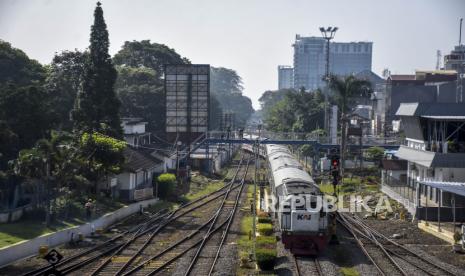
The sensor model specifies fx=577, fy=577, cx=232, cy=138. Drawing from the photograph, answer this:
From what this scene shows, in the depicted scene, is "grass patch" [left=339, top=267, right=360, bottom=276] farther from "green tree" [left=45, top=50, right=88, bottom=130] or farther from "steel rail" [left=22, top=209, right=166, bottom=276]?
"green tree" [left=45, top=50, right=88, bottom=130]

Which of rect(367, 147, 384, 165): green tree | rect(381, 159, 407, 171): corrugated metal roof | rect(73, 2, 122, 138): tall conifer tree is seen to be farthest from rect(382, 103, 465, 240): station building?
rect(73, 2, 122, 138): tall conifer tree

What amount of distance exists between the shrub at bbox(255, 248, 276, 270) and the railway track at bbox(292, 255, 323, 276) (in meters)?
1.14

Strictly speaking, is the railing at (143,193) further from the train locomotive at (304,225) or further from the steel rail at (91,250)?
the train locomotive at (304,225)

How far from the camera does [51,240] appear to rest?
1137 inches

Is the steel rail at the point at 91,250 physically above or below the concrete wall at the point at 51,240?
below

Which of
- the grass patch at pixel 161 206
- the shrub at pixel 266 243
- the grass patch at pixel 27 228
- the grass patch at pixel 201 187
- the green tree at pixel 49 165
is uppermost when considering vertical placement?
the green tree at pixel 49 165

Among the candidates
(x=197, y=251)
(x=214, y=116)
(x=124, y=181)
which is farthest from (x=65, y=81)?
(x=214, y=116)

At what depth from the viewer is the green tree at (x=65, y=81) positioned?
210ft

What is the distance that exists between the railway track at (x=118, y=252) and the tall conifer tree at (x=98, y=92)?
12.3 metres

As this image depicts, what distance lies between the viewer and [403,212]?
4091 centimetres

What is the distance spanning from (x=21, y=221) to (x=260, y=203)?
17548 mm

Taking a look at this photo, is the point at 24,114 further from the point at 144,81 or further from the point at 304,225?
the point at 144,81

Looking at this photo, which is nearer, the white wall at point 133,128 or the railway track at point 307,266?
the railway track at point 307,266

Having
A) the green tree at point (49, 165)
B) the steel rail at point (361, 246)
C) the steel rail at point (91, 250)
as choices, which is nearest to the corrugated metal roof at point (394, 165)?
the steel rail at point (361, 246)
